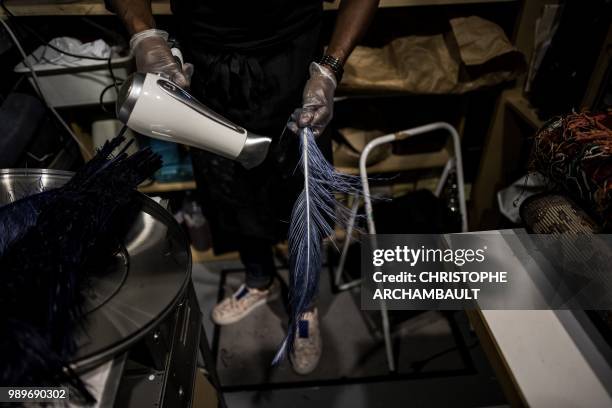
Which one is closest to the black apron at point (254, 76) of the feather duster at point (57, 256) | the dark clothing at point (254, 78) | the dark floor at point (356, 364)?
the dark clothing at point (254, 78)

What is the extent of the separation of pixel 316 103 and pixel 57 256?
25.0 inches

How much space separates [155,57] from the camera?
907 millimetres

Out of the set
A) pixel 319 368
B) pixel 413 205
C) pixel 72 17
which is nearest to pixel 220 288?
pixel 319 368

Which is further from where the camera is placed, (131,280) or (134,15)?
(134,15)

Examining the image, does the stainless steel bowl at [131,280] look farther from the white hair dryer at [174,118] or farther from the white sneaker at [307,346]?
the white sneaker at [307,346]

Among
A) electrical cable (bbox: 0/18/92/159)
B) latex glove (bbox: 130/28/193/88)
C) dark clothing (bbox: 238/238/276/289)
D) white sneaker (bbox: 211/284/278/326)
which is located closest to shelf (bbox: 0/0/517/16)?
electrical cable (bbox: 0/18/92/159)

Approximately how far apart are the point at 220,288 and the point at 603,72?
5.44 feet

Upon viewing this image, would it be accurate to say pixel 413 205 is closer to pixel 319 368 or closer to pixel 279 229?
pixel 279 229

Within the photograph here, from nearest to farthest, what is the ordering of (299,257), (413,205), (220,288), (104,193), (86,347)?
(86,347) → (104,193) → (299,257) → (413,205) → (220,288)

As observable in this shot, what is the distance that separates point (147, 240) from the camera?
69cm

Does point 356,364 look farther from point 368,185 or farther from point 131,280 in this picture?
point 131,280

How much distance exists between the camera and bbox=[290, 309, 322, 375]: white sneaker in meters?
1.45

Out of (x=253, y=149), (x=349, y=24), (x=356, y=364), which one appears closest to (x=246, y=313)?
(x=356, y=364)

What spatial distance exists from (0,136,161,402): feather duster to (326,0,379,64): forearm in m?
0.57
